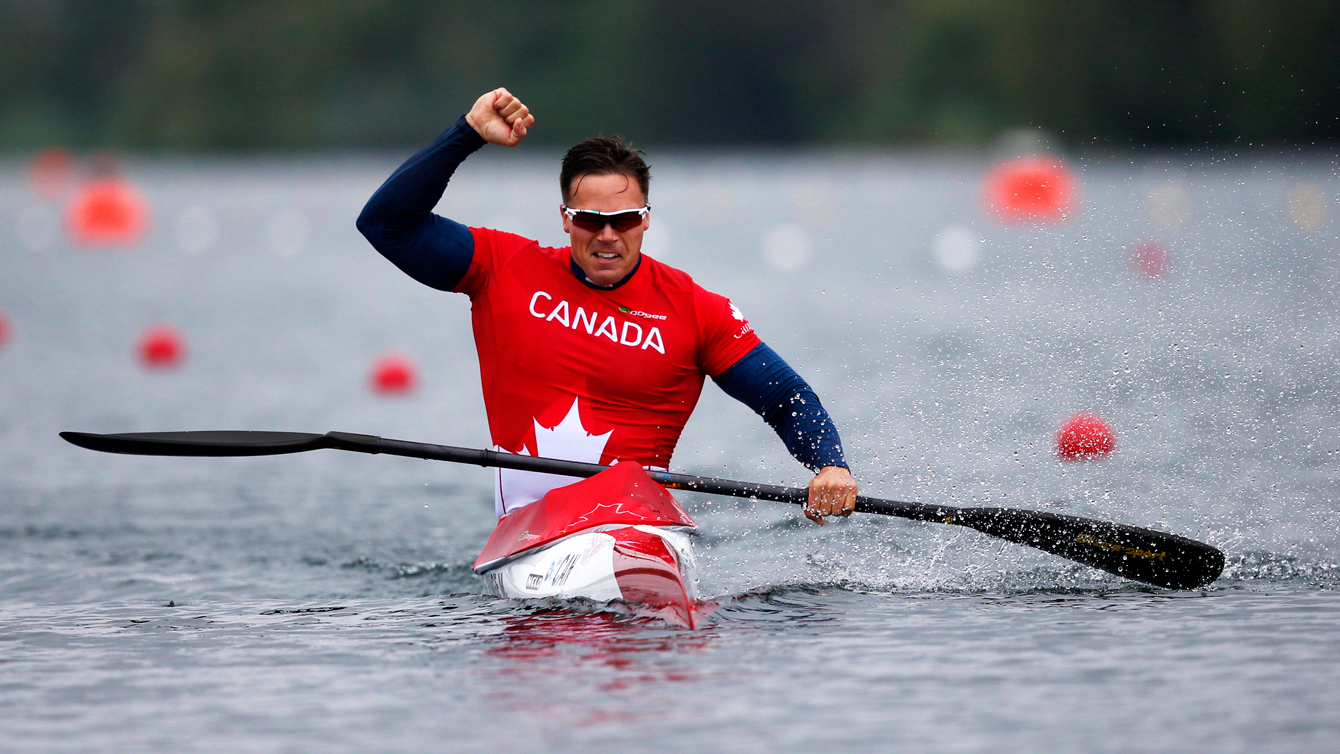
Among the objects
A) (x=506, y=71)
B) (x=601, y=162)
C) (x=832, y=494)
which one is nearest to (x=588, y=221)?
(x=601, y=162)

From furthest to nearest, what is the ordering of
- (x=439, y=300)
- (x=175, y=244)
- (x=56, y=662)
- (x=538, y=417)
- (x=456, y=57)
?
(x=456, y=57) → (x=175, y=244) → (x=439, y=300) → (x=538, y=417) → (x=56, y=662)

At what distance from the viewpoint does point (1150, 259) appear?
2125cm

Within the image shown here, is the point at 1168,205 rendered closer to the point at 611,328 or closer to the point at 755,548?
the point at 755,548

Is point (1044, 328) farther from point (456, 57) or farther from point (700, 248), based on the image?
point (456, 57)

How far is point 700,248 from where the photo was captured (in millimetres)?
28297

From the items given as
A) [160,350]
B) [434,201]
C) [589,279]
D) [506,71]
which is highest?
[506,71]

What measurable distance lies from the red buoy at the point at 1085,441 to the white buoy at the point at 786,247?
581 inches

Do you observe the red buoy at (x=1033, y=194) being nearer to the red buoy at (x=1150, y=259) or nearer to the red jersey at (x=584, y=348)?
the red buoy at (x=1150, y=259)

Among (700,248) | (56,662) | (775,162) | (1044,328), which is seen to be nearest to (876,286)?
(1044,328)

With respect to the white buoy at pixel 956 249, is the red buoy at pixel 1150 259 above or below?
below

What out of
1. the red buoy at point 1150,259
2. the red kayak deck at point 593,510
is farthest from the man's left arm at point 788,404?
the red buoy at point 1150,259

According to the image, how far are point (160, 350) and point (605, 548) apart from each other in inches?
413

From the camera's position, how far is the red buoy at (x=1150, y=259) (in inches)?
797

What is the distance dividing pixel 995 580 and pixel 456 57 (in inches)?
2683
